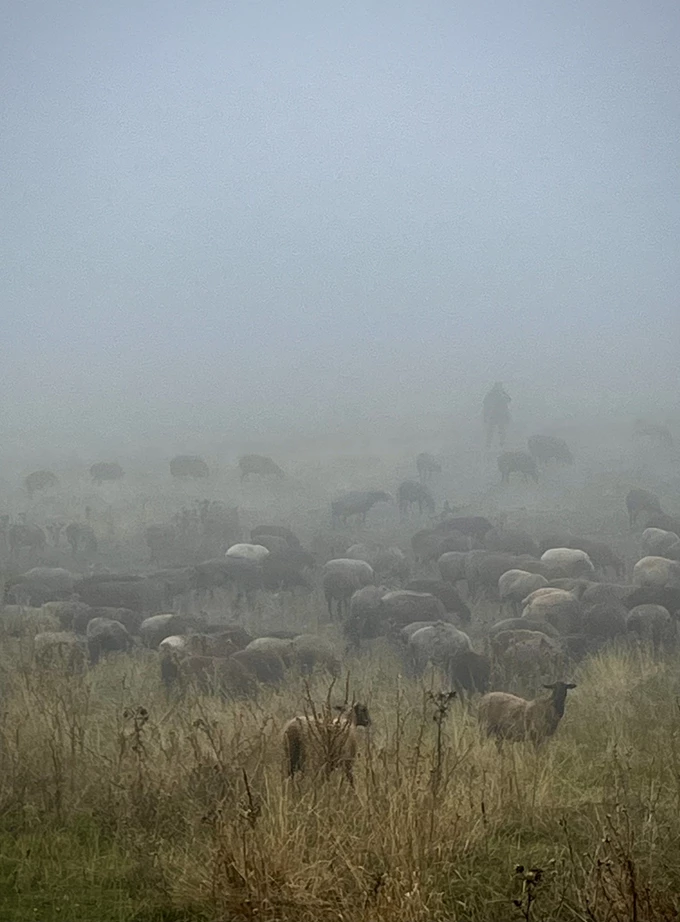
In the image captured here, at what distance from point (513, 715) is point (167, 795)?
4.87m

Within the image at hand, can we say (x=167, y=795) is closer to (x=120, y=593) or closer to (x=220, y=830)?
(x=220, y=830)

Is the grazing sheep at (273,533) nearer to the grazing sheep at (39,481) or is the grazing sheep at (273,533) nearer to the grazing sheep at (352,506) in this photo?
the grazing sheep at (352,506)

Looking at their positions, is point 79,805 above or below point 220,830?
below

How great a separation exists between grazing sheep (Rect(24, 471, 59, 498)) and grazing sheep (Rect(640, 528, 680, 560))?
25124 millimetres

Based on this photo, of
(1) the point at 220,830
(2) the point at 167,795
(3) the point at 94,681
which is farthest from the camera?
(3) the point at 94,681

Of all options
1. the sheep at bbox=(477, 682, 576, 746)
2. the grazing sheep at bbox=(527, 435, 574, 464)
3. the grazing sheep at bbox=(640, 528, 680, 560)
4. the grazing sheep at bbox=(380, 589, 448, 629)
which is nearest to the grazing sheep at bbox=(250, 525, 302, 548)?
the grazing sheep at bbox=(380, 589, 448, 629)

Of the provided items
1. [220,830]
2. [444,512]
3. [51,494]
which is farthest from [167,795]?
[51,494]

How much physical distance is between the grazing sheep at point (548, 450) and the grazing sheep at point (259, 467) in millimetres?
11572

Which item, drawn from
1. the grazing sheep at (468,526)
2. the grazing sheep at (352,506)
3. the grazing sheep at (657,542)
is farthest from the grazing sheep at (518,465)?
the grazing sheep at (657,542)

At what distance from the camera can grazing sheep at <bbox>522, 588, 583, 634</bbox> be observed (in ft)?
52.7

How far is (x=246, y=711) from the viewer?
10.5 m

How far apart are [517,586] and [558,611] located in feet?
7.32

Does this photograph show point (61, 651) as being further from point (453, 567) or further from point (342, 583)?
point (453, 567)

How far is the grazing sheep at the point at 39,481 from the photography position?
123 ft
